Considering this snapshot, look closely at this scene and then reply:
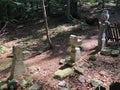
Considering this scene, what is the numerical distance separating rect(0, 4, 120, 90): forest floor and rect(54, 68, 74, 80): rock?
6.0 inches

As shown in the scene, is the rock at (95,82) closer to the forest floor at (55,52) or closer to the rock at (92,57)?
the forest floor at (55,52)

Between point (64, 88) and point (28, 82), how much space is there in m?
1.39

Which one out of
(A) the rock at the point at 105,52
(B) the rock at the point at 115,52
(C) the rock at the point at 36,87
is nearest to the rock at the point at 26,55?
(C) the rock at the point at 36,87

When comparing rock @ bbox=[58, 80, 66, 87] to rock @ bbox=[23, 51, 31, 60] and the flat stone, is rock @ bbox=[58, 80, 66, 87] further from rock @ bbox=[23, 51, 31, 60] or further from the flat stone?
rock @ bbox=[23, 51, 31, 60]

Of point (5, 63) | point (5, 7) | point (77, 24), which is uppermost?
point (5, 7)

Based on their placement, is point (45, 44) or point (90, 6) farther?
point (90, 6)

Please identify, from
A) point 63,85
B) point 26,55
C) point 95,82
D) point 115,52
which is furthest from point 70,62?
point 26,55

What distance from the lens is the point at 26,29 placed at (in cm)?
1653

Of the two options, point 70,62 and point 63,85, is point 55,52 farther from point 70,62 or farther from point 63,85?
point 63,85

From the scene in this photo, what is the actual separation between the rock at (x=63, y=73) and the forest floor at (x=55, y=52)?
0.15 meters

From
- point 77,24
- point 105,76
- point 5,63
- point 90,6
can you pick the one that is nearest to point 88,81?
point 105,76

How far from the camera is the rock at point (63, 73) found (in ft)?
25.4

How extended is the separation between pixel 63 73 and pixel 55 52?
9.94 feet

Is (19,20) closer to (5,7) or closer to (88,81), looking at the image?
(5,7)
